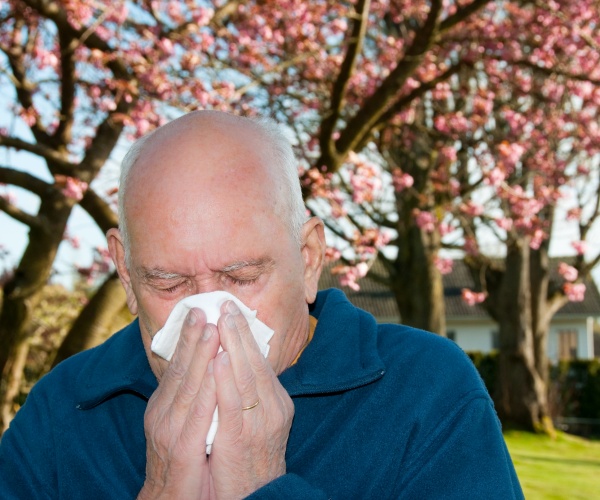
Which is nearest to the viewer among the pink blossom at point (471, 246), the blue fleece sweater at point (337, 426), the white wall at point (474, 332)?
the blue fleece sweater at point (337, 426)

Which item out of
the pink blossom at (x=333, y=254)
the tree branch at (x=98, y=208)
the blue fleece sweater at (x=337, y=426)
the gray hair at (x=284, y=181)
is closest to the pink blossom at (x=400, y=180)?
the pink blossom at (x=333, y=254)

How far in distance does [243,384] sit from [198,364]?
11 cm

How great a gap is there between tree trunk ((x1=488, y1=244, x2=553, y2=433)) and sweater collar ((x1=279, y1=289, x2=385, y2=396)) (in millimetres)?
15776

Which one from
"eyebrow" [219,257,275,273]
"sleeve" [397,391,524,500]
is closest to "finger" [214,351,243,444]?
"eyebrow" [219,257,275,273]

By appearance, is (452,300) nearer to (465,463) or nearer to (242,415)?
(465,463)

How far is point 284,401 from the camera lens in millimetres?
1897

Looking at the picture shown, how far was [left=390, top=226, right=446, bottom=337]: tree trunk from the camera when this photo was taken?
46.6 ft

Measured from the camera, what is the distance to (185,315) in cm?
189

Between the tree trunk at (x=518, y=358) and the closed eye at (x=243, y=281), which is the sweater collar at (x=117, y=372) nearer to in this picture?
the closed eye at (x=243, y=281)

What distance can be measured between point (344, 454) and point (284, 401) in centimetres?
25

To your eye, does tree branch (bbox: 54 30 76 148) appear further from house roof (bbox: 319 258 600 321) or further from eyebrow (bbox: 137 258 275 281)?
house roof (bbox: 319 258 600 321)

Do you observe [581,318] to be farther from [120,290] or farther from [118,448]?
[118,448]

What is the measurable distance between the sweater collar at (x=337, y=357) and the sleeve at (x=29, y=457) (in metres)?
0.70

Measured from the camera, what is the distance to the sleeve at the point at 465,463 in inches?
72.1
